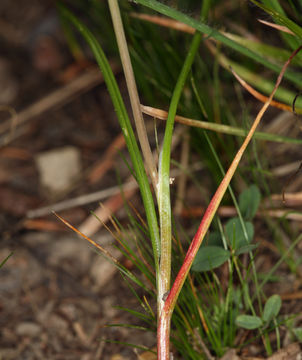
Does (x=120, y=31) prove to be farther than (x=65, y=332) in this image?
No

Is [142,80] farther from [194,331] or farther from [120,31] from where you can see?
[194,331]

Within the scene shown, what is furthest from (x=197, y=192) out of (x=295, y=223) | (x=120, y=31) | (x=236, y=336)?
(x=120, y=31)

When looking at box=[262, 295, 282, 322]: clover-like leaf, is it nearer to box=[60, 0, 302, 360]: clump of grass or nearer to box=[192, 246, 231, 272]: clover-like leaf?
box=[60, 0, 302, 360]: clump of grass

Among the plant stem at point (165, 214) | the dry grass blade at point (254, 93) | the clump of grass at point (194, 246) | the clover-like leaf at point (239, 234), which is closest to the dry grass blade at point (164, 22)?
the clump of grass at point (194, 246)

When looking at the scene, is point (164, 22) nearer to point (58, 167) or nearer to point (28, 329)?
point (58, 167)

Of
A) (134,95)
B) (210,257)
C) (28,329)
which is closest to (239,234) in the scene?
(210,257)
